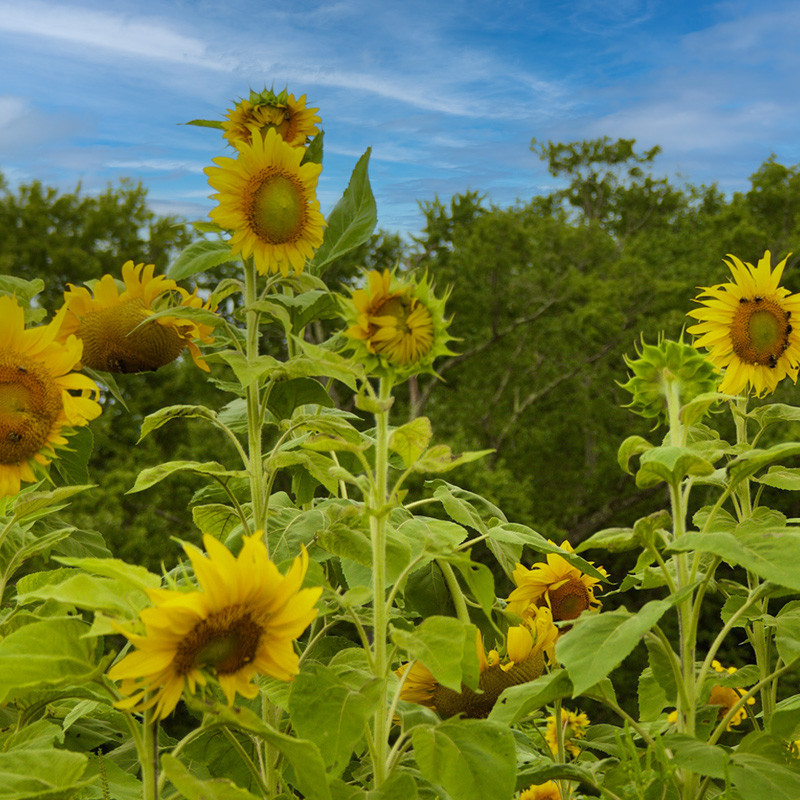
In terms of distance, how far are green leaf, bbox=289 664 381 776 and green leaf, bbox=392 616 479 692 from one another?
0.18 feet

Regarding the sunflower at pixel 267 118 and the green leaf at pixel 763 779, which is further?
the sunflower at pixel 267 118

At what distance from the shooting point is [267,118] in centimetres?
125

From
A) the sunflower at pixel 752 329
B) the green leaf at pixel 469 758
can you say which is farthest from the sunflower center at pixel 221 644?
the sunflower at pixel 752 329

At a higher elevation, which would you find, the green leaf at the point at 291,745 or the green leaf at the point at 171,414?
the green leaf at the point at 171,414

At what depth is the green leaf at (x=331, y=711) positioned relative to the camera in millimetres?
793

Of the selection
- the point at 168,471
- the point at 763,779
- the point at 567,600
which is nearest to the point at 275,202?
the point at 168,471

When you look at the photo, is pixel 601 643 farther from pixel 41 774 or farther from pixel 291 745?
pixel 41 774

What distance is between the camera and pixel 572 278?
11.4 m

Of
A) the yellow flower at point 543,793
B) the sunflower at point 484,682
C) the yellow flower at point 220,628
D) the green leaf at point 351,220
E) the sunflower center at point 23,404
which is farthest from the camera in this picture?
the yellow flower at point 543,793

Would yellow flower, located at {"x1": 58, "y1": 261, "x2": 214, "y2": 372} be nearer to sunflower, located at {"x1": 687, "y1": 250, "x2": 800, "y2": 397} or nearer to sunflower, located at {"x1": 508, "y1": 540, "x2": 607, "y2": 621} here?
sunflower, located at {"x1": 508, "y1": 540, "x2": 607, "y2": 621}

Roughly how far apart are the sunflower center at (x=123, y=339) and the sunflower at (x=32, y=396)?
0.50 feet

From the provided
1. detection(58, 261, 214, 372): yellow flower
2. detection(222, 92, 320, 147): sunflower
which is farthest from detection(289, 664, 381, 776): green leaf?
detection(222, 92, 320, 147): sunflower

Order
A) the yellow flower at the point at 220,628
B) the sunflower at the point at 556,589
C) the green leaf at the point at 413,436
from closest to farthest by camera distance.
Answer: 1. the yellow flower at the point at 220,628
2. the green leaf at the point at 413,436
3. the sunflower at the point at 556,589

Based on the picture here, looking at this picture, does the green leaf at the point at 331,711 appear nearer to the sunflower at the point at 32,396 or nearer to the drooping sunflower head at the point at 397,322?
the drooping sunflower head at the point at 397,322
